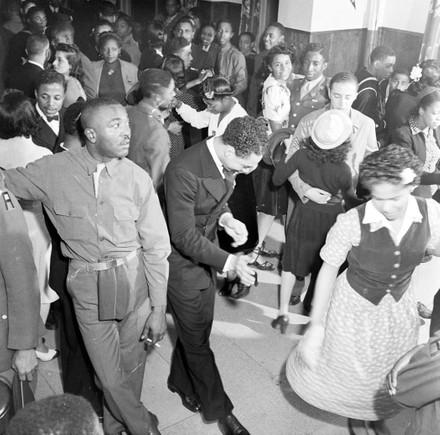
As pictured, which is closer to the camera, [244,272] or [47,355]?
[244,272]

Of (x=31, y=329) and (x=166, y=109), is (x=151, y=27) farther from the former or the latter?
(x=31, y=329)

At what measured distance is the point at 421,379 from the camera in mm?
1947

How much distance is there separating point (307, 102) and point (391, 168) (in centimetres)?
259

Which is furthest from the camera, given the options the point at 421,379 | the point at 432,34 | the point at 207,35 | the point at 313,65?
the point at 207,35

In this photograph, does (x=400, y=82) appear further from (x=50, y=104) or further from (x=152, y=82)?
(x=50, y=104)

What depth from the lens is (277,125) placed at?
466cm

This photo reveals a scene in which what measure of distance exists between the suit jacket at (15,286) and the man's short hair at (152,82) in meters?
1.71

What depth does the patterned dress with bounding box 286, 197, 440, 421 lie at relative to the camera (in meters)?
2.57

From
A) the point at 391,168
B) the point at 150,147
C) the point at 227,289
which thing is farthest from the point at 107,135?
the point at 227,289

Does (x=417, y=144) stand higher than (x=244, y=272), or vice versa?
(x=417, y=144)

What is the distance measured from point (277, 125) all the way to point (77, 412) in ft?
12.0

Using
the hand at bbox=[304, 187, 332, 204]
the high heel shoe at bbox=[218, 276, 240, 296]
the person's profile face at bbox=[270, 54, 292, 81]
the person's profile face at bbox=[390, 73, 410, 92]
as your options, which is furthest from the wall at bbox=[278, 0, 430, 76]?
the hand at bbox=[304, 187, 332, 204]

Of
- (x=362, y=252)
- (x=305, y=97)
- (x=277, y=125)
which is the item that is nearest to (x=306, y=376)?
(x=362, y=252)

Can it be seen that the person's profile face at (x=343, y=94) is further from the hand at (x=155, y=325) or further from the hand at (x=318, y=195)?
the hand at (x=155, y=325)
